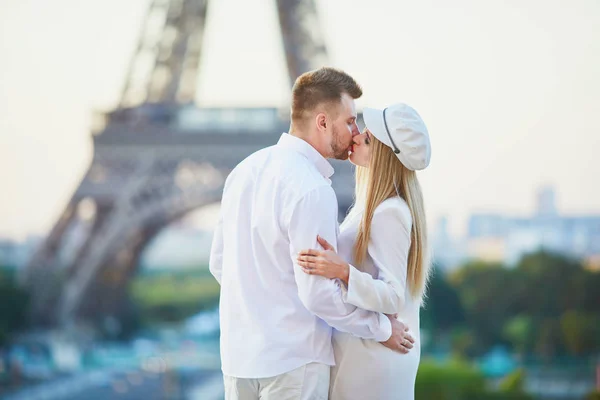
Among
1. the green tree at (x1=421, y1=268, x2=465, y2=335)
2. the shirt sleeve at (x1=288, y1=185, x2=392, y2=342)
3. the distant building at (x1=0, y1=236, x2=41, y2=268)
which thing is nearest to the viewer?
the shirt sleeve at (x1=288, y1=185, x2=392, y2=342)

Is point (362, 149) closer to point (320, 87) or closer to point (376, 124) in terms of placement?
point (376, 124)

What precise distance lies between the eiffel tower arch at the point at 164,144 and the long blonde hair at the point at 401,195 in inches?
378

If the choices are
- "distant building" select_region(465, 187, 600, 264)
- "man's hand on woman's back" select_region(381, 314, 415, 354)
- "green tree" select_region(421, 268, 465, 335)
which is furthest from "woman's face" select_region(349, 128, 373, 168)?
"distant building" select_region(465, 187, 600, 264)

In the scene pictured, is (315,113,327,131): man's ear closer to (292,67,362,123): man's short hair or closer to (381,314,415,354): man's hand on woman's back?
(292,67,362,123): man's short hair

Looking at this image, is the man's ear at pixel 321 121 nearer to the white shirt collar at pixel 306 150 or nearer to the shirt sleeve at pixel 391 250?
the white shirt collar at pixel 306 150

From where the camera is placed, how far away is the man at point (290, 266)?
2.15 meters

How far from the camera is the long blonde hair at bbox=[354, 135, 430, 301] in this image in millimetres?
2307

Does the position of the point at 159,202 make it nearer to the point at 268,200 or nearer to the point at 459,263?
the point at 459,263

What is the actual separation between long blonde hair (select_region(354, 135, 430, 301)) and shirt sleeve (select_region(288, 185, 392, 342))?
154 millimetres

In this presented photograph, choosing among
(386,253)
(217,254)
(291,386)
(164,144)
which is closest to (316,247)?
(386,253)

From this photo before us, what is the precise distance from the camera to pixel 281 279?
2197 millimetres

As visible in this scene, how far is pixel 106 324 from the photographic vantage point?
16516 mm

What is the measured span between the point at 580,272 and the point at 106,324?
7.71m

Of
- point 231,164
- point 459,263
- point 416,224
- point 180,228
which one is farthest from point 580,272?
point 416,224
